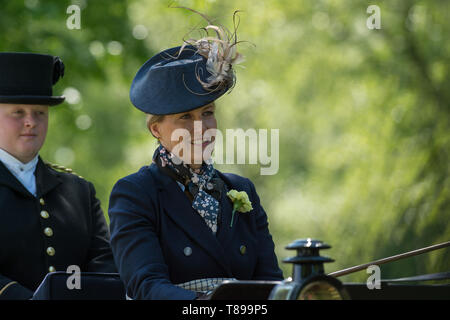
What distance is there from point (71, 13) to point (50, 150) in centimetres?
745

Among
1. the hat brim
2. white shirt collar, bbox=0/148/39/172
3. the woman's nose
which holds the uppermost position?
the hat brim

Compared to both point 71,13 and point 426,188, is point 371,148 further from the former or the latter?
point 71,13

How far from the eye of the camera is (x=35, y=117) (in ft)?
14.3

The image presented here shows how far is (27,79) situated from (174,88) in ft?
4.99

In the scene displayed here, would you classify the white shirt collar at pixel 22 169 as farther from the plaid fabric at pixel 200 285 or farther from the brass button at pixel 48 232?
the plaid fabric at pixel 200 285

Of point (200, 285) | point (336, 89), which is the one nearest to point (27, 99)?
point (200, 285)

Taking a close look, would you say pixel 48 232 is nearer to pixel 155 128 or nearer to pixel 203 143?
pixel 155 128

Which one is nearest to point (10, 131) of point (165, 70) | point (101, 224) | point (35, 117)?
point (35, 117)

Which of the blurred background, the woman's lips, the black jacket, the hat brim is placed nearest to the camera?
the woman's lips

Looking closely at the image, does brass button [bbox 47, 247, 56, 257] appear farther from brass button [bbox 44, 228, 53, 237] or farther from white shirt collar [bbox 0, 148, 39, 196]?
white shirt collar [bbox 0, 148, 39, 196]

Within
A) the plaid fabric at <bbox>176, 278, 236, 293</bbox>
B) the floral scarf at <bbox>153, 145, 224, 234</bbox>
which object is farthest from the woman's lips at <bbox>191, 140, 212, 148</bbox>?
the plaid fabric at <bbox>176, 278, 236, 293</bbox>

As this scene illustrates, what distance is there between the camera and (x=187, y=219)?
3.32 meters

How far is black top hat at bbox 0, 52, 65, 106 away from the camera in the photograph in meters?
4.36

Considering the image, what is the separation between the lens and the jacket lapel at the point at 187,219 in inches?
129
